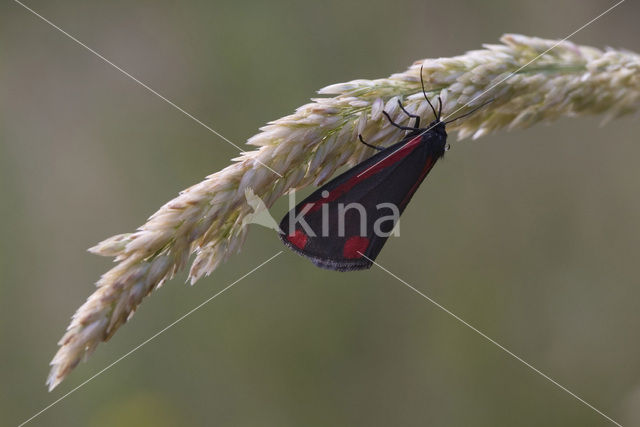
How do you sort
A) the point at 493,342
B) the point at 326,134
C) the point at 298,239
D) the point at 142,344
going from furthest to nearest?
the point at 493,342 → the point at 142,344 → the point at 298,239 → the point at 326,134

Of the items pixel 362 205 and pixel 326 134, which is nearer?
pixel 326 134

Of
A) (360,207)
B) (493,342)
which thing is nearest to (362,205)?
(360,207)

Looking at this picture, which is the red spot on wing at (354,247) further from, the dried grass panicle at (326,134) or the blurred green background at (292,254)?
the blurred green background at (292,254)

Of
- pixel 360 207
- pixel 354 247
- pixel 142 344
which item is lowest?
pixel 142 344

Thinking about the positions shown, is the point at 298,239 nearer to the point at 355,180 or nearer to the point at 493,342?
the point at 355,180

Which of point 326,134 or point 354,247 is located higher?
point 326,134

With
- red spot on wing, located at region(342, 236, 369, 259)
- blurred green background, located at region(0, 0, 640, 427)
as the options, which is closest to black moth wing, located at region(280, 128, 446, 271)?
red spot on wing, located at region(342, 236, 369, 259)

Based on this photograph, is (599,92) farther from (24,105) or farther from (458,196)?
(24,105)
